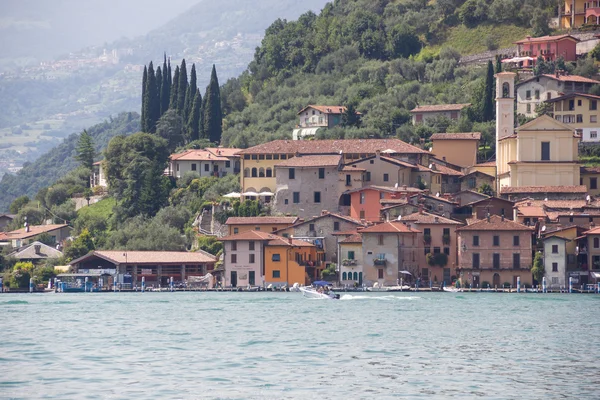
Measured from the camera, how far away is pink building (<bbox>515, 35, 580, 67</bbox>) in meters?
112

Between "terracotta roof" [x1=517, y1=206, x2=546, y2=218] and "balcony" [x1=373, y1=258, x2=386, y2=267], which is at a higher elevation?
"terracotta roof" [x1=517, y1=206, x2=546, y2=218]

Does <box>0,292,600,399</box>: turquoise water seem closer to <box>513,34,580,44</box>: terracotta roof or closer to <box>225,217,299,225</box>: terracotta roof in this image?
<box>225,217,299,225</box>: terracotta roof

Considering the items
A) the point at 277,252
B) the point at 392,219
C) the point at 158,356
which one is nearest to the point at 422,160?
the point at 392,219

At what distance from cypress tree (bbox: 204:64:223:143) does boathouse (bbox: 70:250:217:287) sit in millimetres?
24469

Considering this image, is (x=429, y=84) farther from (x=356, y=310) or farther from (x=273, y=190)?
(x=356, y=310)

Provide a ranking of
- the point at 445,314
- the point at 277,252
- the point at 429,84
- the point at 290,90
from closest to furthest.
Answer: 1. the point at 445,314
2. the point at 277,252
3. the point at 429,84
4. the point at 290,90

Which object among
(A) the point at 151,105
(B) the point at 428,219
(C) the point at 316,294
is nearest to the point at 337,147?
(B) the point at 428,219

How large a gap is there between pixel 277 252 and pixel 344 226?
16.8 ft

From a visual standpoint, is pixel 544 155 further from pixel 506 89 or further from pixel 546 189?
pixel 506 89

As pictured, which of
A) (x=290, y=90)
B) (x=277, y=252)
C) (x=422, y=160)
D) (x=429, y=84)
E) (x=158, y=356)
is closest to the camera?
(x=158, y=356)

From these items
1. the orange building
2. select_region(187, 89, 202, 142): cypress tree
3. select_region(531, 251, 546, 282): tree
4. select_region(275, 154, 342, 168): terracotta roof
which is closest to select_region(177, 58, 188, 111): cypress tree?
select_region(187, 89, 202, 142): cypress tree

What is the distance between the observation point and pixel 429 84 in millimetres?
117875

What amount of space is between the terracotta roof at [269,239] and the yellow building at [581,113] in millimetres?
23356

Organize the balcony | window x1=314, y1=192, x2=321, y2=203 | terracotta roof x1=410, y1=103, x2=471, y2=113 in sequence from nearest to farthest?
the balcony, window x1=314, y1=192, x2=321, y2=203, terracotta roof x1=410, y1=103, x2=471, y2=113
